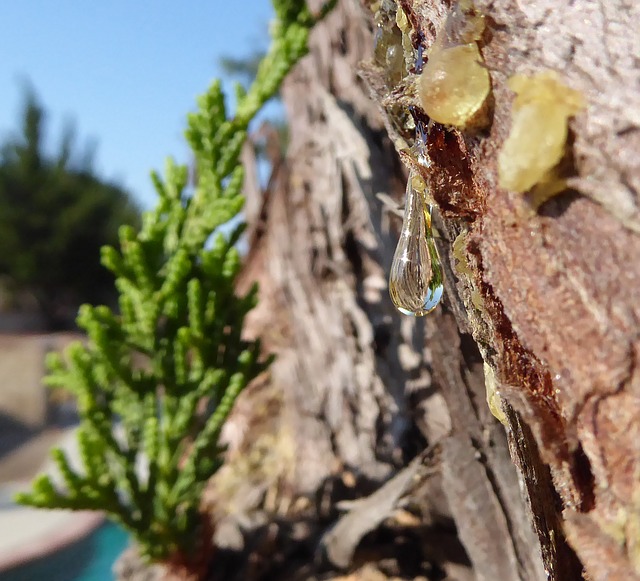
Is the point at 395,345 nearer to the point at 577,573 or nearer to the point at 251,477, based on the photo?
the point at 251,477

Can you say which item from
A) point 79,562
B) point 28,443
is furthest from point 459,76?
point 28,443

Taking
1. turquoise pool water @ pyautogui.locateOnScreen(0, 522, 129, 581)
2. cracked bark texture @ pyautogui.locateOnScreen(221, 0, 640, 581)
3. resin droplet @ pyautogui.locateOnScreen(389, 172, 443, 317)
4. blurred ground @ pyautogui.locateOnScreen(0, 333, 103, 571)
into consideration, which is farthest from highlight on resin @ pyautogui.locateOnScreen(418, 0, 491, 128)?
blurred ground @ pyautogui.locateOnScreen(0, 333, 103, 571)

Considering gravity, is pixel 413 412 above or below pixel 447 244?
below

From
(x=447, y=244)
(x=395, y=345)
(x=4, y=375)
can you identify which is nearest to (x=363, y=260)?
(x=395, y=345)

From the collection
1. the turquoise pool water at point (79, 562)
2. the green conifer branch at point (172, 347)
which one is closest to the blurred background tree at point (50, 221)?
the turquoise pool water at point (79, 562)

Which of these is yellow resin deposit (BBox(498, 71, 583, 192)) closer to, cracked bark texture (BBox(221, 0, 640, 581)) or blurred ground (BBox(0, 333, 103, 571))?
cracked bark texture (BBox(221, 0, 640, 581))

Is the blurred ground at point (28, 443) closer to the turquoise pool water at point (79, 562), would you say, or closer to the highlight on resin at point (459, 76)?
the turquoise pool water at point (79, 562)

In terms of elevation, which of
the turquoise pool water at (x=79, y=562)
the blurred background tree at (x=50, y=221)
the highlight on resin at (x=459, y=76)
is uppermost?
the blurred background tree at (x=50, y=221)
